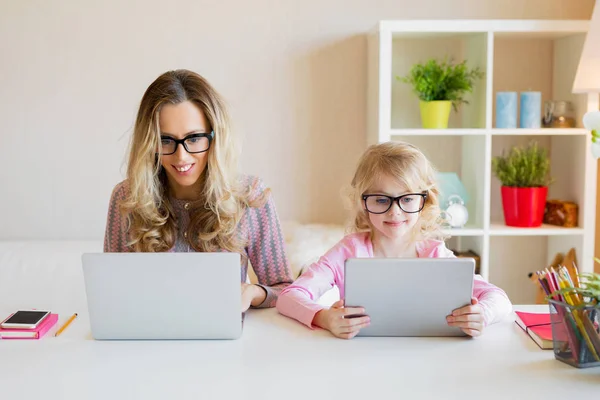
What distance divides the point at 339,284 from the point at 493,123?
1652 millimetres

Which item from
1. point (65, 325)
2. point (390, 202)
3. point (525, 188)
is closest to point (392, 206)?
point (390, 202)

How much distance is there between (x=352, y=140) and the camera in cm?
312

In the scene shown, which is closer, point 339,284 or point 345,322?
point 345,322

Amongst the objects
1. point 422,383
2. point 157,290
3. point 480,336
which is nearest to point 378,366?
A: point 422,383

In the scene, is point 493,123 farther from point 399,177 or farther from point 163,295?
point 163,295

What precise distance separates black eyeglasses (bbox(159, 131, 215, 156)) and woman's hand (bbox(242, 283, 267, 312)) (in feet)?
1.22

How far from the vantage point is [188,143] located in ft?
5.75

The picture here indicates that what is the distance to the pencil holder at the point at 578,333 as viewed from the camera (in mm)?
1244

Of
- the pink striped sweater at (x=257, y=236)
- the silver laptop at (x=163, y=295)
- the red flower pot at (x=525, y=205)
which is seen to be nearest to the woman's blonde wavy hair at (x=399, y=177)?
the pink striped sweater at (x=257, y=236)

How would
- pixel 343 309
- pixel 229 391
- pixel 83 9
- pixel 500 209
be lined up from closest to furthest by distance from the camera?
pixel 229 391
pixel 343 309
pixel 83 9
pixel 500 209

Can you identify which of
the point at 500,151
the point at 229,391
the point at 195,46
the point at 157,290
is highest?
the point at 195,46

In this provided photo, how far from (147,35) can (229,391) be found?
85.5 inches

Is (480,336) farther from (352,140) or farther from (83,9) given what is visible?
(83,9)

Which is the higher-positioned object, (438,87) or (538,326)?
(438,87)
